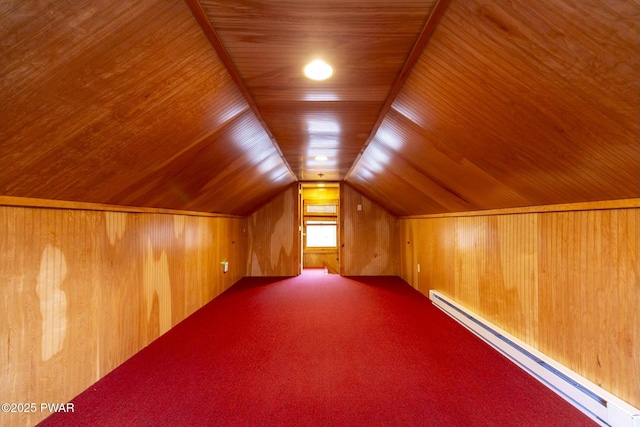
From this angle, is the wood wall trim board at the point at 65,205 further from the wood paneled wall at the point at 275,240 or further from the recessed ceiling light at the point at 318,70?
the wood paneled wall at the point at 275,240

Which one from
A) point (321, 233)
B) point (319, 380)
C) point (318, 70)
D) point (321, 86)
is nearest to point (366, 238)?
point (321, 233)

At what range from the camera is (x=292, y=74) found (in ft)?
5.42

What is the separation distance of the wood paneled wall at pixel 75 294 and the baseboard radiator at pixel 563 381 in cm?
319

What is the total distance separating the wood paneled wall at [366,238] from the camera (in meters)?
6.11

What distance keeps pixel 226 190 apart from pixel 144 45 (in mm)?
2547

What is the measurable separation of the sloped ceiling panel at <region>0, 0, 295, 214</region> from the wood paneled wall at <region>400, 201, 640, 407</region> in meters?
2.39

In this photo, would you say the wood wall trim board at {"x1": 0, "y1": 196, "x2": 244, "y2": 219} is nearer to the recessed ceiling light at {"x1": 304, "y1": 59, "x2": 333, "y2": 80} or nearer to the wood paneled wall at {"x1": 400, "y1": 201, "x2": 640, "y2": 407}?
the recessed ceiling light at {"x1": 304, "y1": 59, "x2": 333, "y2": 80}

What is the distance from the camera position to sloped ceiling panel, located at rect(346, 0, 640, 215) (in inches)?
38.1

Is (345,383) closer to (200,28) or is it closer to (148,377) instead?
(148,377)

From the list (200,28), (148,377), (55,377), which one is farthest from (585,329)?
(55,377)

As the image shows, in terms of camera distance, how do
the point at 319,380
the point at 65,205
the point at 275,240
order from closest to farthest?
the point at 65,205, the point at 319,380, the point at 275,240

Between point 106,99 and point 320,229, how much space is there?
6.82m

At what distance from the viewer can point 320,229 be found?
7977 mm

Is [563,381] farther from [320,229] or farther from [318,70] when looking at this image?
[320,229]
